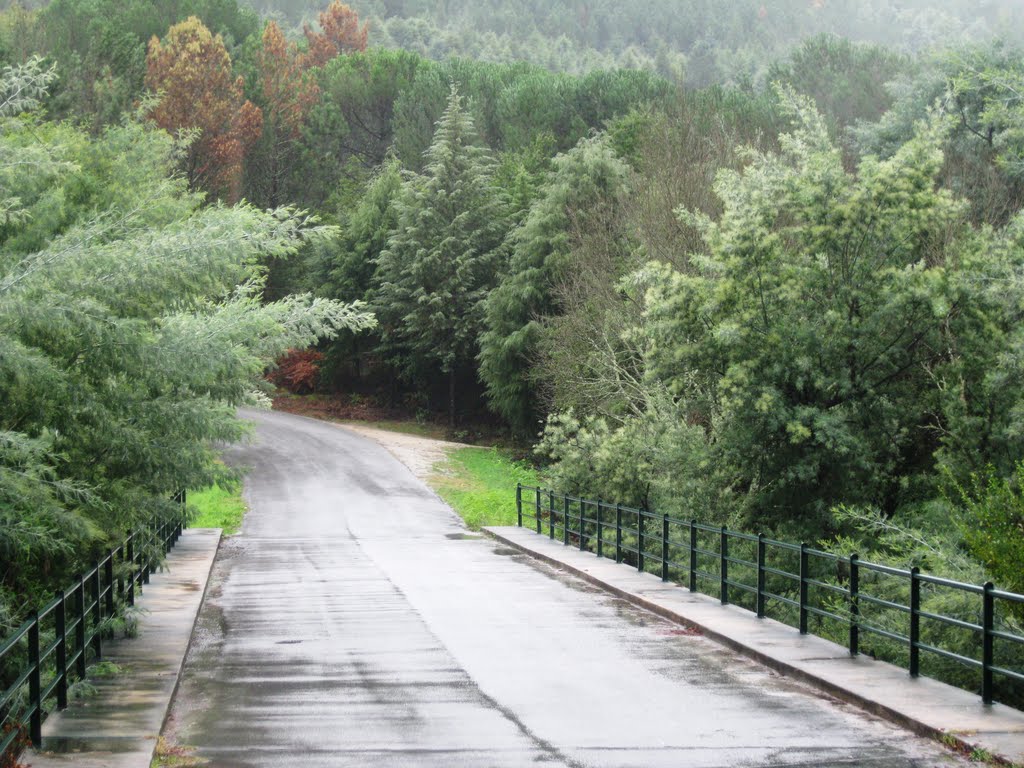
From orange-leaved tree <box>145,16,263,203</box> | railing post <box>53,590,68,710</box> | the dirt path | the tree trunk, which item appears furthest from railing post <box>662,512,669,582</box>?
orange-leaved tree <box>145,16,263,203</box>

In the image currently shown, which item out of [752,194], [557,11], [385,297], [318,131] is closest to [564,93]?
[318,131]

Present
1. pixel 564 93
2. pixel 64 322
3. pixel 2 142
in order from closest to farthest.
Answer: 1. pixel 64 322
2. pixel 2 142
3. pixel 564 93

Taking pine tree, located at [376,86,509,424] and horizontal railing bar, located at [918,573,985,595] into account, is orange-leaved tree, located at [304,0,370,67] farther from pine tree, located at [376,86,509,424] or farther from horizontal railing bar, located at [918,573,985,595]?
horizontal railing bar, located at [918,573,985,595]

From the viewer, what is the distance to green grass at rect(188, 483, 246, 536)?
36.6 m

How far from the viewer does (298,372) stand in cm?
6825

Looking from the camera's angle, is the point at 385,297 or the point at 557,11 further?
the point at 557,11

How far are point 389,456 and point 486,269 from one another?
12850 millimetres

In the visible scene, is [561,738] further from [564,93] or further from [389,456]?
[564,93]

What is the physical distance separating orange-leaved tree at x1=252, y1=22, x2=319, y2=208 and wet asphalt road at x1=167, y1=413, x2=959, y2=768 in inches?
2143

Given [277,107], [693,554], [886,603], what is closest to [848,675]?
[886,603]

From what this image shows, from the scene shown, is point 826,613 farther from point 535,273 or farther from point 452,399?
point 452,399

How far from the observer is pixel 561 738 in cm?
972

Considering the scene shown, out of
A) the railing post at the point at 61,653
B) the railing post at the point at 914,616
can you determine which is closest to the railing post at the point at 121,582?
the railing post at the point at 61,653

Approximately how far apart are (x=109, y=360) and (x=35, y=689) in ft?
12.3
